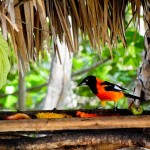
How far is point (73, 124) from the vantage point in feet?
7.70

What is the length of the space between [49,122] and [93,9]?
1159 mm

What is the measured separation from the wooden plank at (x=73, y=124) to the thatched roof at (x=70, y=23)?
87 centimetres

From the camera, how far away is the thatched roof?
321 centimetres

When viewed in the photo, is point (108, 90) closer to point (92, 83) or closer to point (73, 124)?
point (92, 83)

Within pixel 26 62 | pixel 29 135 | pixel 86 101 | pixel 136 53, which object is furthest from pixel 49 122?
pixel 86 101

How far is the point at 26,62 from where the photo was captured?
3.34 metres

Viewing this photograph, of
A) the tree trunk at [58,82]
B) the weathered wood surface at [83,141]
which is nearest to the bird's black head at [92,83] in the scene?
the weathered wood surface at [83,141]

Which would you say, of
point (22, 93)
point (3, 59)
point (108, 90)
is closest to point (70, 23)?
point (108, 90)

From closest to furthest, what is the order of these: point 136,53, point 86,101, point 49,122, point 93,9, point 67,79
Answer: point 49,122 < point 93,9 < point 67,79 < point 136,53 < point 86,101

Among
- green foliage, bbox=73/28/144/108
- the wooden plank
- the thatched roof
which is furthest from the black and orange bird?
green foliage, bbox=73/28/144/108

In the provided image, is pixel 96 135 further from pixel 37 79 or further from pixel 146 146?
pixel 37 79

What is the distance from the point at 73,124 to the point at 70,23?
1330 mm

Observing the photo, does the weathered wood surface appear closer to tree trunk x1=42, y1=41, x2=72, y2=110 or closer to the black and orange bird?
the black and orange bird

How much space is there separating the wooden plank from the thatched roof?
0.87 m
